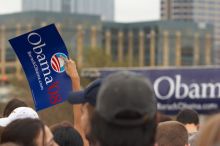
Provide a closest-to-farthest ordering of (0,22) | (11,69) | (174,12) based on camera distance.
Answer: (11,69) → (0,22) → (174,12)

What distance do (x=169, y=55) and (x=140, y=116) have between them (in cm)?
8899

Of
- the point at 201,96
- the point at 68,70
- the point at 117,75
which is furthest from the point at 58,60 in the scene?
the point at 201,96

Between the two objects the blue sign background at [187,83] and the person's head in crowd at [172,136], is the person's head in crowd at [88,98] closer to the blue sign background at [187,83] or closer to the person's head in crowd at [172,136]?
the person's head in crowd at [172,136]

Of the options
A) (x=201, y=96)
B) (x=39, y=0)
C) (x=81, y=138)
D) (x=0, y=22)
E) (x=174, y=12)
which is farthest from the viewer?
(x=39, y=0)

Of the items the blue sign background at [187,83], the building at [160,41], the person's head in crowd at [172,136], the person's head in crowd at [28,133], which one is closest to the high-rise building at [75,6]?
the building at [160,41]

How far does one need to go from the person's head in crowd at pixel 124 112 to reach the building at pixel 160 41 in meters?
82.7

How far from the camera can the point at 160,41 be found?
92.2 meters

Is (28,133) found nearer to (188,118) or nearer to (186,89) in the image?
(188,118)

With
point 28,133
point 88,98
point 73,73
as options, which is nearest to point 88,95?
point 88,98

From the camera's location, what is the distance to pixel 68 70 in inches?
187

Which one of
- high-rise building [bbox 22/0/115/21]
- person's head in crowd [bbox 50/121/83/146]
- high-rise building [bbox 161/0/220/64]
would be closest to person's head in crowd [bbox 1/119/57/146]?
person's head in crowd [bbox 50/121/83/146]

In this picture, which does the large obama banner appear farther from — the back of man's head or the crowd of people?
the back of man's head

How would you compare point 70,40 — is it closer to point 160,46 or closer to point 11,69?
point 11,69

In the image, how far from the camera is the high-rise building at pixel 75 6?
143 m
